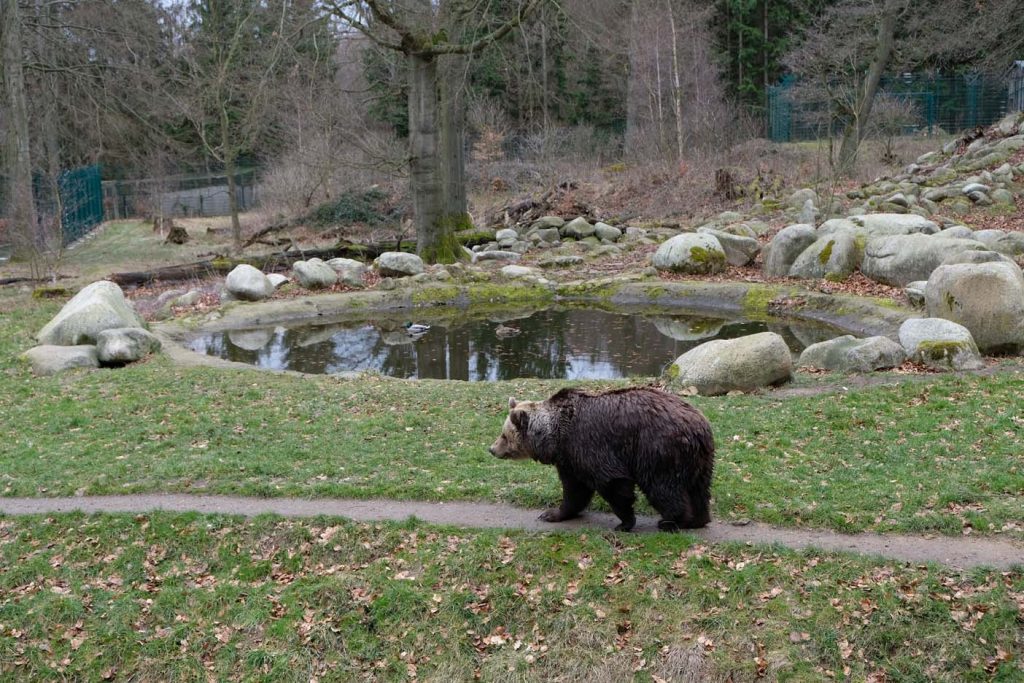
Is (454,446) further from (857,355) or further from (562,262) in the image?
(562,262)

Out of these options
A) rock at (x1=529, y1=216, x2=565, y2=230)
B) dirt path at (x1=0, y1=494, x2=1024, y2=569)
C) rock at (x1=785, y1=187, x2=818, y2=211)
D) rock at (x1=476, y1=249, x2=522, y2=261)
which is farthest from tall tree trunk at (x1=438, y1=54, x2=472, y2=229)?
dirt path at (x1=0, y1=494, x2=1024, y2=569)

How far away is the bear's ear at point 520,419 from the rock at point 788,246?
16.1 meters

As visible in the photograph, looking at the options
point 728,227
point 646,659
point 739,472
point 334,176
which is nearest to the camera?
point 646,659

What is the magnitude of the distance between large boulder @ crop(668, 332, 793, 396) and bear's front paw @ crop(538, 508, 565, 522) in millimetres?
5418

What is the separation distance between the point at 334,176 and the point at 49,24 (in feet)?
37.2

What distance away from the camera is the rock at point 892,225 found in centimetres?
2203

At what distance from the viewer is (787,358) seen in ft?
44.4

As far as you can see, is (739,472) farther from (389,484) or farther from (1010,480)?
(389,484)

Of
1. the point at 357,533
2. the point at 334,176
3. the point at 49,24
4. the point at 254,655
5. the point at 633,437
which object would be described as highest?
the point at 49,24

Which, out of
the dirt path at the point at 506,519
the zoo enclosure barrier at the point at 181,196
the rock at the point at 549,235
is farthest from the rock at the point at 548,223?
the dirt path at the point at 506,519

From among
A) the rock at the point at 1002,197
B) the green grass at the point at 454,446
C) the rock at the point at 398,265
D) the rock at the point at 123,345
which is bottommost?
the green grass at the point at 454,446

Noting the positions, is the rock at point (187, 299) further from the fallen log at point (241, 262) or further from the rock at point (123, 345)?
the rock at point (123, 345)

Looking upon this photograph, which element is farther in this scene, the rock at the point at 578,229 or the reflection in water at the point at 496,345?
the rock at the point at 578,229

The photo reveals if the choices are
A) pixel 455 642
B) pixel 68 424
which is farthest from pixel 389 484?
pixel 68 424
